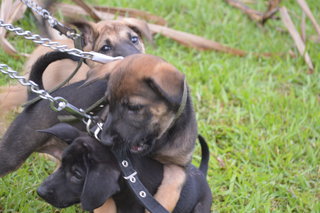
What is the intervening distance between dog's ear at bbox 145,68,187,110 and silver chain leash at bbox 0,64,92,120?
456 mm

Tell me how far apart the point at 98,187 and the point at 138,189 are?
0.88ft

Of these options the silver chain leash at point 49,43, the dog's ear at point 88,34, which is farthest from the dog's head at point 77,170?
the dog's ear at point 88,34

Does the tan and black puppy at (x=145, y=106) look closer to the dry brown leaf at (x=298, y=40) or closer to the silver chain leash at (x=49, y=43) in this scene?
the silver chain leash at (x=49, y=43)

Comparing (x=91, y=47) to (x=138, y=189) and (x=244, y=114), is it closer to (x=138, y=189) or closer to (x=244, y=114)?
(x=244, y=114)

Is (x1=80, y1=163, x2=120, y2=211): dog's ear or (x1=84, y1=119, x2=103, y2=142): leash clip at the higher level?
(x1=84, y1=119, x2=103, y2=142): leash clip

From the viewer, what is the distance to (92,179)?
296 centimetres

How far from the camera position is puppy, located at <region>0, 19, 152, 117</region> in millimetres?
4223

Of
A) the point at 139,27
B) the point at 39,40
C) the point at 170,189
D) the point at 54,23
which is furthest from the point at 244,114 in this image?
the point at 39,40

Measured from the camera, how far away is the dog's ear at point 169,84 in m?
3.22

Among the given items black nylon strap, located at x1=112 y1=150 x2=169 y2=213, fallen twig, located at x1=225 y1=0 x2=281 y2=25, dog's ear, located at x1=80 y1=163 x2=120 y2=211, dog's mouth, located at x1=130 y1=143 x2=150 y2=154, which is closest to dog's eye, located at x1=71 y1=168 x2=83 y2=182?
dog's ear, located at x1=80 y1=163 x2=120 y2=211

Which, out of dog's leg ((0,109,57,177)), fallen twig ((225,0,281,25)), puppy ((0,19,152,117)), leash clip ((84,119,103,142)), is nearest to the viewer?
leash clip ((84,119,103,142))

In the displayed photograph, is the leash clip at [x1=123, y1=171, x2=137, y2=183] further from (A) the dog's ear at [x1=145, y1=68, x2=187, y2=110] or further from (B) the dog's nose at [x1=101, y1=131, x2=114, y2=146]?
(A) the dog's ear at [x1=145, y1=68, x2=187, y2=110]

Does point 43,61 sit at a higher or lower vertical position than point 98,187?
higher

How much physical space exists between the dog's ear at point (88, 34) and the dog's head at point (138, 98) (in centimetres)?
154
